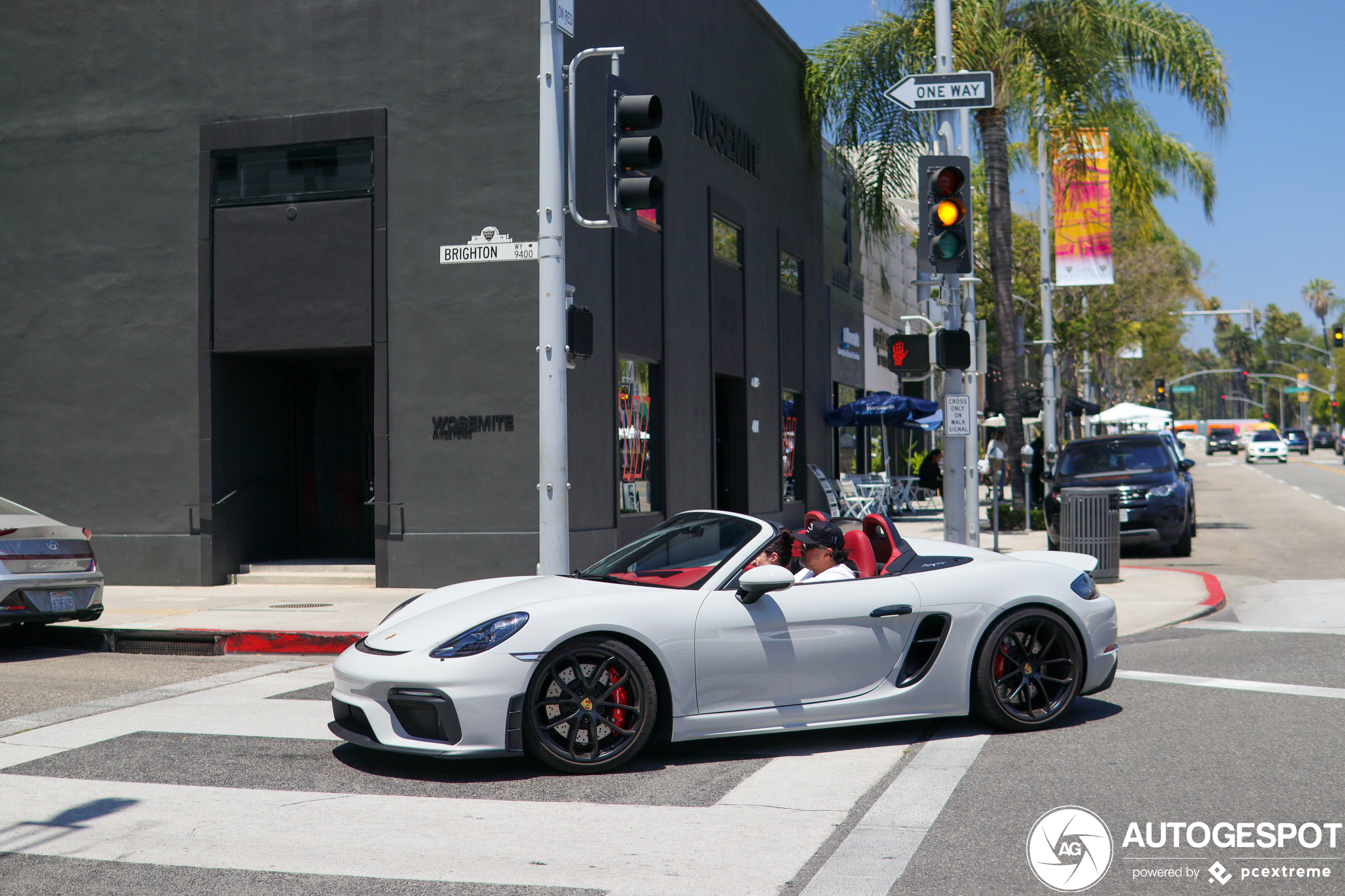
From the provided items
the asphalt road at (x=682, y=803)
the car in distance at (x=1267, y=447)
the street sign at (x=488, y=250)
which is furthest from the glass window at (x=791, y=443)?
the car in distance at (x=1267, y=447)

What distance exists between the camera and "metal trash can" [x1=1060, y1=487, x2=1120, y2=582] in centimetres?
1420

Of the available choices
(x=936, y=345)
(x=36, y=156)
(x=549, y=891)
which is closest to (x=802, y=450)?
(x=936, y=345)

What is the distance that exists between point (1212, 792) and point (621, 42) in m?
12.8

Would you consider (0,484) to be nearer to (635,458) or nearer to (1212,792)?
(635,458)

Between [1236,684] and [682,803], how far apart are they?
4604 millimetres

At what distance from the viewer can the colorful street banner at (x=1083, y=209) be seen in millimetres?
22125

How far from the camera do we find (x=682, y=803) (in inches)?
208

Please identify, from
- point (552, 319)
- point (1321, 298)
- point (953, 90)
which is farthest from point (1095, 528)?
point (1321, 298)

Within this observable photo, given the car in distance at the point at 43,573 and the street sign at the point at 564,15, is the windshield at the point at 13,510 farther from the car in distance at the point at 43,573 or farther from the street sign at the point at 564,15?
the street sign at the point at 564,15

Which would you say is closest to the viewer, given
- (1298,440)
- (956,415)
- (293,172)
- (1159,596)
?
(956,415)

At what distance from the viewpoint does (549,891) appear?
4.09 metres

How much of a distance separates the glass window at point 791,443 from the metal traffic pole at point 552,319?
45.9ft

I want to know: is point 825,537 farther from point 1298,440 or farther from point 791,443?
point 1298,440

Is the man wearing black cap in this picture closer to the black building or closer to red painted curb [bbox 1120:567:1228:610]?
red painted curb [bbox 1120:567:1228:610]
